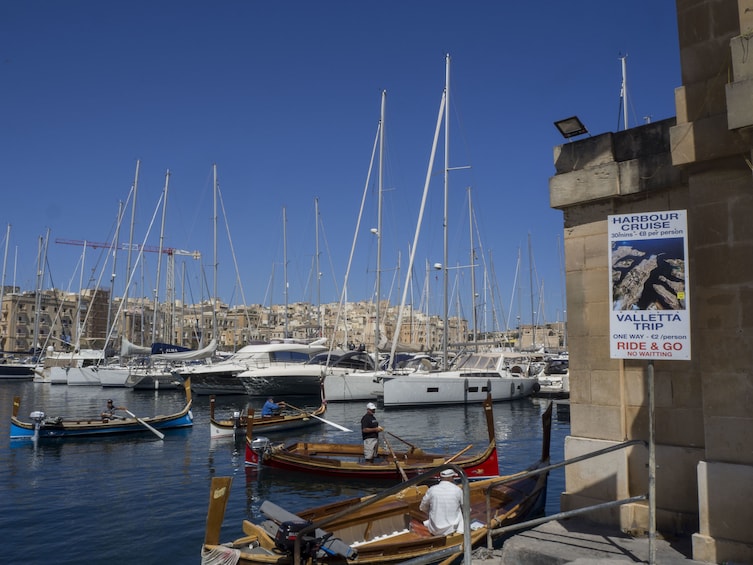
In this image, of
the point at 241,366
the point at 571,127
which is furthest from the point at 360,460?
the point at 241,366

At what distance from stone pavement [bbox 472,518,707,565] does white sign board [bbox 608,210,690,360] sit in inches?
90.0

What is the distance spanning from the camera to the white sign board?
6133 millimetres

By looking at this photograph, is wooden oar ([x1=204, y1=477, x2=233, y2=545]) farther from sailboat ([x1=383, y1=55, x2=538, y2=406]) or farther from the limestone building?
sailboat ([x1=383, y1=55, x2=538, y2=406])

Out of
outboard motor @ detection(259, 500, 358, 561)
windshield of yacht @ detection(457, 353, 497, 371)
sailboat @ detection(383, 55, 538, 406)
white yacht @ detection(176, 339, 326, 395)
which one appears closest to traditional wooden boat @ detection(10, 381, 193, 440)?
sailboat @ detection(383, 55, 538, 406)

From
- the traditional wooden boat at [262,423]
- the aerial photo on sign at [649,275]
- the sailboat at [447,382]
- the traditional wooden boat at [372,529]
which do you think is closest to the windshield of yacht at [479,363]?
the sailboat at [447,382]

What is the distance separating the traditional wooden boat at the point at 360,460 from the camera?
15.8m

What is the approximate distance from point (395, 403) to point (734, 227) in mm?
31895

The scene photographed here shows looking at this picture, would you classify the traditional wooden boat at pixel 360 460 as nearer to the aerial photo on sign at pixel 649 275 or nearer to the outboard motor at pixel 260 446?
the outboard motor at pixel 260 446

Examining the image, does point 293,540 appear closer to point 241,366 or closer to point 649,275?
point 649,275

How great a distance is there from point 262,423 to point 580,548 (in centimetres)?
2061

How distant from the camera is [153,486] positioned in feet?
58.3

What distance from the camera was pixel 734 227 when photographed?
6.46m

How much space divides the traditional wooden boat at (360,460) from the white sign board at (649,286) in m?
8.74

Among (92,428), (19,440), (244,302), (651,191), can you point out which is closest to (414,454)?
(651,191)
